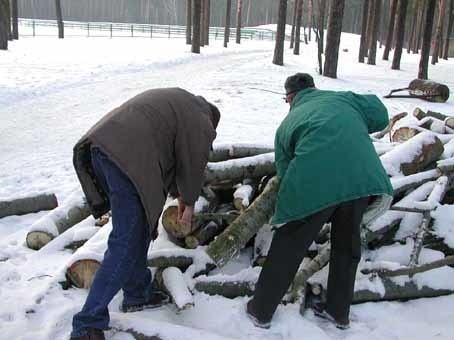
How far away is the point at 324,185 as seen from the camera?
9.89 ft

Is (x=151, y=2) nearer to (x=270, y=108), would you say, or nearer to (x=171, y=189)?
(x=270, y=108)

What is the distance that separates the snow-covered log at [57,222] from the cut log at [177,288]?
128 centimetres

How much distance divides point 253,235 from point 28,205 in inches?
96.5

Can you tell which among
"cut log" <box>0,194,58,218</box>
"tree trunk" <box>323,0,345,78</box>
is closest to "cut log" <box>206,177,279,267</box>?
"cut log" <box>0,194,58,218</box>

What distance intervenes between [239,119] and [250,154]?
5.56 metres

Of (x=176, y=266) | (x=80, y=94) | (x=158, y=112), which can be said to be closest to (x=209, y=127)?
(x=158, y=112)

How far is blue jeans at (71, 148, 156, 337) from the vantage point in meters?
2.75

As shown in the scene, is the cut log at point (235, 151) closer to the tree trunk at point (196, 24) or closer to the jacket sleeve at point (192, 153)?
the jacket sleeve at point (192, 153)

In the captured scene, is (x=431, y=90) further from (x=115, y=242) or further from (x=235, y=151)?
(x=115, y=242)

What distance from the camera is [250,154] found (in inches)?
185

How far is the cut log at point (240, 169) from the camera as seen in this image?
4137 millimetres

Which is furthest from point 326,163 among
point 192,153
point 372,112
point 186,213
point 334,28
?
point 334,28

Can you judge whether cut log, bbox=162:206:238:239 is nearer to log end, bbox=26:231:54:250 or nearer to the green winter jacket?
the green winter jacket

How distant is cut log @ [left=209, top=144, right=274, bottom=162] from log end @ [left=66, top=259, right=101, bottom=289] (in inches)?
61.7
